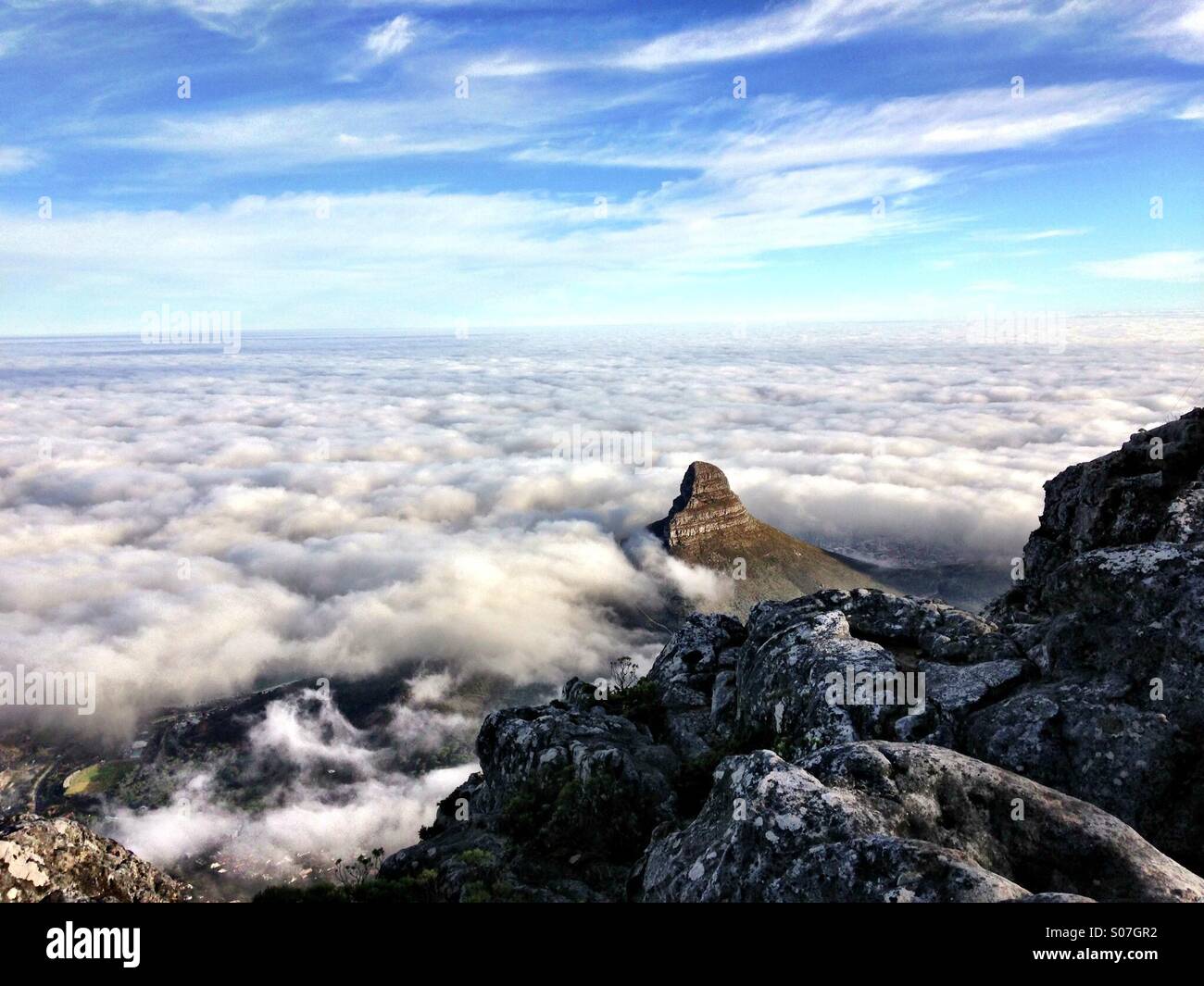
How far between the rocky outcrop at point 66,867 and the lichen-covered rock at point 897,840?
14.0m

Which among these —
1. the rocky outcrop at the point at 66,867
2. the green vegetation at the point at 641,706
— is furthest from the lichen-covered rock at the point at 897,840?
the green vegetation at the point at 641,706

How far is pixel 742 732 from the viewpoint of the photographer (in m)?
25.2

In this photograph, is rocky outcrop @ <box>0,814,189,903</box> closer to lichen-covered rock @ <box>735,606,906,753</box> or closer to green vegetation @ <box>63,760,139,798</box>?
lichen-covered rock @ <box>735,606,906,753</box>

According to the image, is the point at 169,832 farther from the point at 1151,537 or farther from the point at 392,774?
the point at 1151,537

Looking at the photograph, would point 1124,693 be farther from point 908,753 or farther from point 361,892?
point 361,892

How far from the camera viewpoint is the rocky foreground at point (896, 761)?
11.5 meters

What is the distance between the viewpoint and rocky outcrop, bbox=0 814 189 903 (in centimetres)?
1560

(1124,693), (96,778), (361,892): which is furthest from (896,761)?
(96,778)

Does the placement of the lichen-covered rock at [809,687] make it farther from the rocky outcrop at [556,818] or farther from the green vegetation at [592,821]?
the green vegetation at [592,821]

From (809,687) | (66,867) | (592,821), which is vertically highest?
(809,687)

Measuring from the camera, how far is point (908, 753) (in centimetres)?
1369

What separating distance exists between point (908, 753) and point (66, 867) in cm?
2096

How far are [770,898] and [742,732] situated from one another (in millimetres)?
14750
